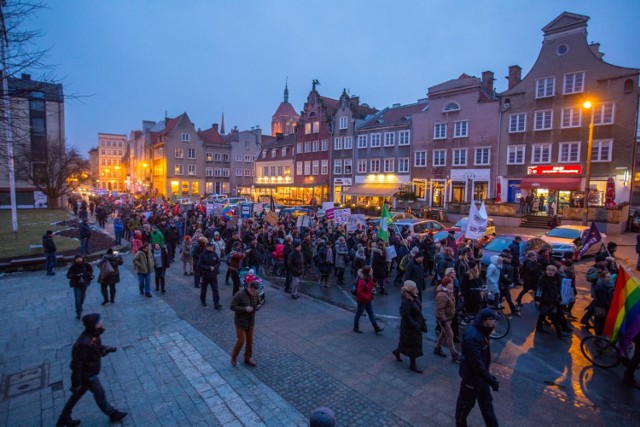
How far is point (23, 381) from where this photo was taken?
6.70 metres

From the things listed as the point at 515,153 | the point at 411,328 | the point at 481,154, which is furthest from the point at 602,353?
the point at 481,154

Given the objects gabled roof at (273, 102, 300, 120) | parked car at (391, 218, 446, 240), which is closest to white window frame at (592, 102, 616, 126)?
parked car at (391, 218, 446, 240)

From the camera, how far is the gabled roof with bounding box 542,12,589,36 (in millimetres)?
28922

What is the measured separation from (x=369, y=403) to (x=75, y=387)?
14.6 ft

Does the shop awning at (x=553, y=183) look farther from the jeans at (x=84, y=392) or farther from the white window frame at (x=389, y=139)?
the jeans at (x=84, y=392)

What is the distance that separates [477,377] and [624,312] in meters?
4.23

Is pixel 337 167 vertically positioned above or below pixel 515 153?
below

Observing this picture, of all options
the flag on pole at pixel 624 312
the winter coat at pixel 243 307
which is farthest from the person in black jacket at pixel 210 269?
the flag on pole at pixel 624 312

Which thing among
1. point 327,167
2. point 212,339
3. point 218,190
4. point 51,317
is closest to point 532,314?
point 212,339

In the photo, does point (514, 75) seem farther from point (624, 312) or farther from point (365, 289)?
point (365, 289)

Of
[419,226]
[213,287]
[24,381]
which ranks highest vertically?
[419,226]

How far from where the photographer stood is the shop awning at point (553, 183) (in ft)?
95.2

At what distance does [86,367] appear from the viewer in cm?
525

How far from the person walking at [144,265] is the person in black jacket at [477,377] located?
9.89 meters
